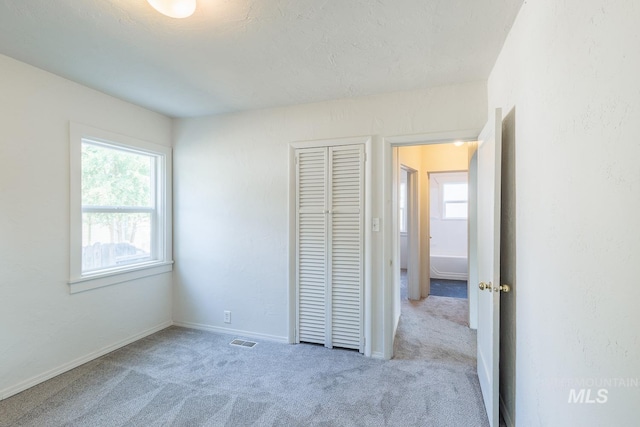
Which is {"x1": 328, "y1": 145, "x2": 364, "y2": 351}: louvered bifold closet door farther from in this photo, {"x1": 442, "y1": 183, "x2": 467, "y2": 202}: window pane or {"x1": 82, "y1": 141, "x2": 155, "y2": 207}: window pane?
{"x1": 442, "y1": 183, "x2": 467, "y2": 202}: window pane

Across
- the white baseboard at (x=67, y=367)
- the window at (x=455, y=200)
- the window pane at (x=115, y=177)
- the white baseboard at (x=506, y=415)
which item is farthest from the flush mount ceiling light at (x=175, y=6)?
the window at (x=455, y=200)

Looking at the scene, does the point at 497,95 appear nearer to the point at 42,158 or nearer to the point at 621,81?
the point at 621,81

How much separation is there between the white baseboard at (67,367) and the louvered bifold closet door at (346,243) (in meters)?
1.97

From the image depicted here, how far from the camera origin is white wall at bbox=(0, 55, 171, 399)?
85.0 inches

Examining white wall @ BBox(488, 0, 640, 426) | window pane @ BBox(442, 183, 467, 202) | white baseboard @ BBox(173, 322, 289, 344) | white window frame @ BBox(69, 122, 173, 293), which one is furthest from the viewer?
window pane @ BBox(442, 183, 467, 202)

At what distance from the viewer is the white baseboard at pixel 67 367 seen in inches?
85.3

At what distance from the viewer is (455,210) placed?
6.52 m

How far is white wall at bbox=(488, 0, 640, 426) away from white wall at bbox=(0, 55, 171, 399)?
3252 millimetres

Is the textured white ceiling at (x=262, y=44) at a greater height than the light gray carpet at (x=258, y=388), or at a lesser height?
greater

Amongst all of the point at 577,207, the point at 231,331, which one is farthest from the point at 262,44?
the point at 231,331

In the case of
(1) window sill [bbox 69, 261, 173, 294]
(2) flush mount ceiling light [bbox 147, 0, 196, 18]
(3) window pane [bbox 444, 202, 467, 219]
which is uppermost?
(2) flush mount ceiling light [bbox 147, 0, 196, 18]

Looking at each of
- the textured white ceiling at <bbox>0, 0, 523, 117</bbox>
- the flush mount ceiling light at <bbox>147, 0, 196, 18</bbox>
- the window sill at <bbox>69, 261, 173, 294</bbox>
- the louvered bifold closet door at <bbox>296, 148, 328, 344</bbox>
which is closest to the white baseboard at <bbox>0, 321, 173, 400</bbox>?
the window sill at <bbox>69, 261, 173, 294</bbox>

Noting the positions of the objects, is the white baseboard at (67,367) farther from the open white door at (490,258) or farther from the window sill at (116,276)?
the open white door at (490,258)

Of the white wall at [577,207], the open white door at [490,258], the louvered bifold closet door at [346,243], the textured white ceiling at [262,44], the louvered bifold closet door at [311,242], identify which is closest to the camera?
the white wall at [577,207]
